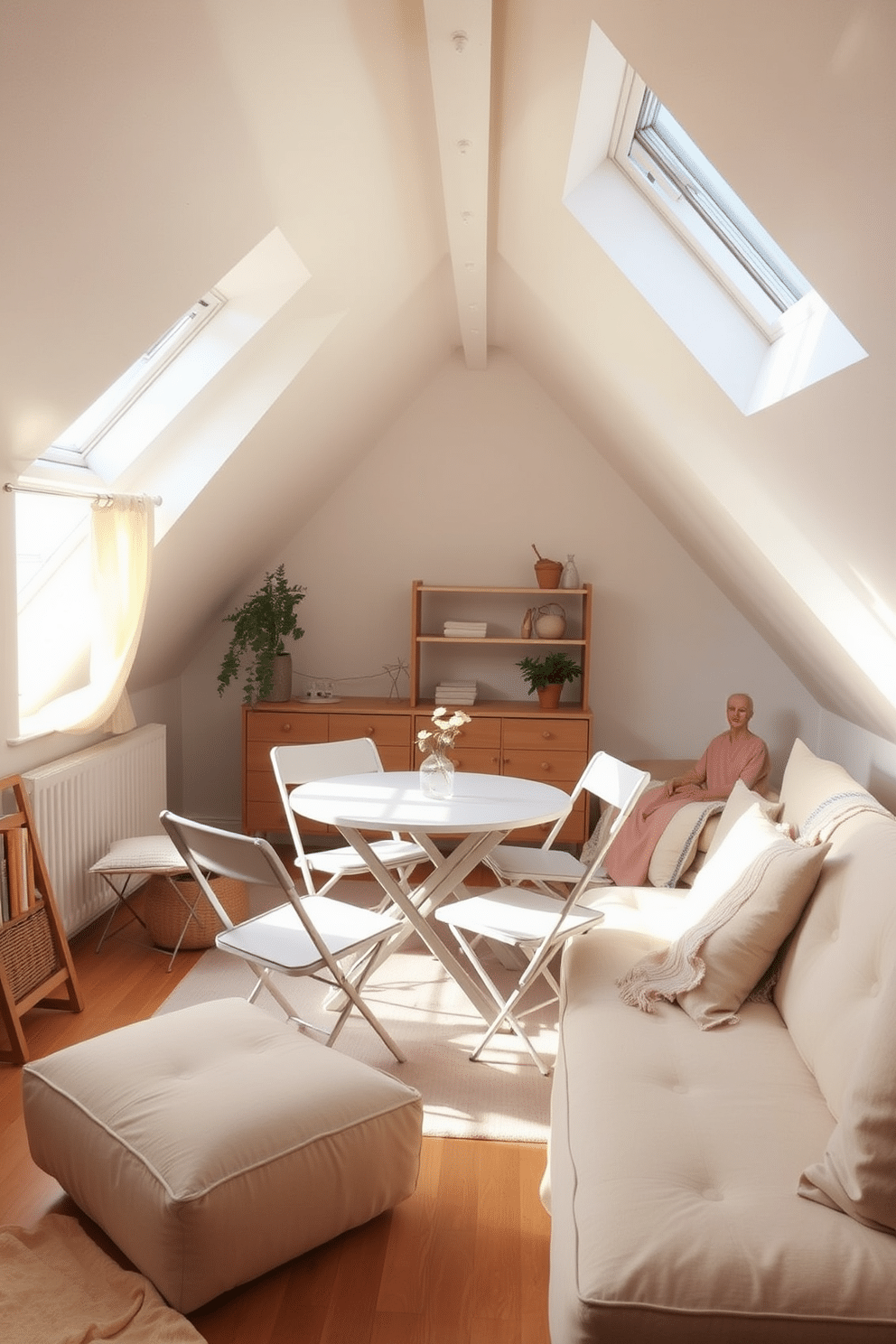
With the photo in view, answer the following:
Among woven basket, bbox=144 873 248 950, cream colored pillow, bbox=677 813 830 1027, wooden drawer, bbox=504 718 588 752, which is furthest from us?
wooden drawer, bbox=504 718 588 752

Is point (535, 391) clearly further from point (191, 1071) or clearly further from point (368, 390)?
point (191, 1071)

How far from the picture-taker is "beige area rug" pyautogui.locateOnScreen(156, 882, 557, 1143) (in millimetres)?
3258

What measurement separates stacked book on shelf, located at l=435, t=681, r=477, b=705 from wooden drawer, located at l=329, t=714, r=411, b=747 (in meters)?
0.29

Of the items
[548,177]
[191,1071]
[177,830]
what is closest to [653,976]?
[191,1071]

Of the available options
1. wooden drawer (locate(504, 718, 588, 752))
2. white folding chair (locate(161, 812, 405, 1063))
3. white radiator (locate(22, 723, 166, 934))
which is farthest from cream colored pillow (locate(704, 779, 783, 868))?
white radiator (locate(22, 723, 166, 934))

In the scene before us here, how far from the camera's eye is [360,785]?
4.14 meters

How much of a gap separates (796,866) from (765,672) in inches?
139

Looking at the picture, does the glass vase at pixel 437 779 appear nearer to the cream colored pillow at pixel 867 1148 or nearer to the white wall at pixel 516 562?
the cream colored pillow at pixel 867 1148

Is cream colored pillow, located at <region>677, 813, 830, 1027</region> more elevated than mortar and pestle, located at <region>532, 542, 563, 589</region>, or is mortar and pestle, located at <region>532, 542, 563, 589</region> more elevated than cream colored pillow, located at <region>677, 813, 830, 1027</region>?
mortar and pestle, located at <region>532, 542, 563, 589</region>

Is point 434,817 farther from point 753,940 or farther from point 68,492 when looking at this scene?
point 68,492

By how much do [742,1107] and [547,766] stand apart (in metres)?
3.52

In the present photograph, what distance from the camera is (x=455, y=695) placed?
6152 mm

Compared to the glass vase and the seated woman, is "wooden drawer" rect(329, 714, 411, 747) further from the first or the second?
the glass vase

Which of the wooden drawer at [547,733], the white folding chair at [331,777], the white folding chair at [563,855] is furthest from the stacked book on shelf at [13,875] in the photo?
the wooden drawer at [547,733]
